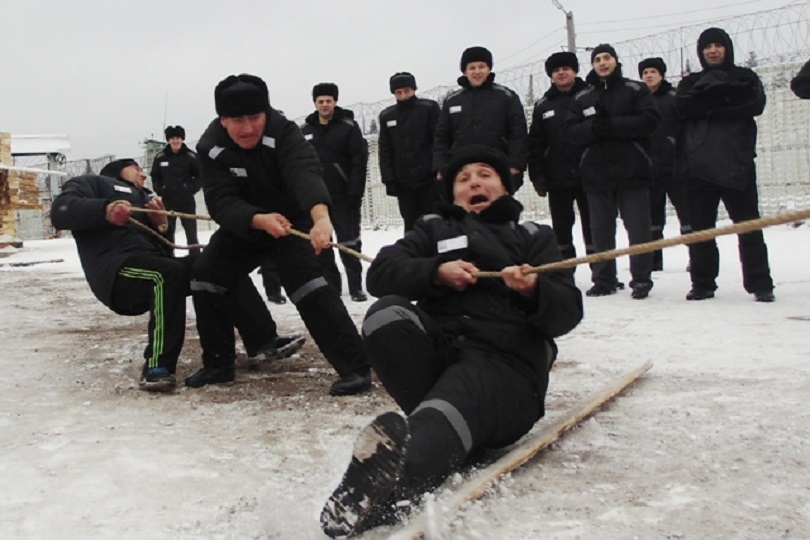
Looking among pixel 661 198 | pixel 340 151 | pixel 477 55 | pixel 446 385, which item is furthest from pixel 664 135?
pixel 446 385

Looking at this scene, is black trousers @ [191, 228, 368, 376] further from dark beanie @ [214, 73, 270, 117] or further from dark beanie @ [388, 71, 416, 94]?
dark beanie @ [388, 71, 416, 94]

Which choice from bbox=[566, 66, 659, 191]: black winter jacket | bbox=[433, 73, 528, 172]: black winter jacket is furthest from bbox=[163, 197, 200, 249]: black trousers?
bbox=[566, 66, 659, 191]: black winter jacket

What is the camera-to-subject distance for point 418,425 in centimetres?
202

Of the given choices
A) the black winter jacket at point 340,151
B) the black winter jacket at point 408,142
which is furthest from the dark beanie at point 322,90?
the black winter jacket at point 408,142

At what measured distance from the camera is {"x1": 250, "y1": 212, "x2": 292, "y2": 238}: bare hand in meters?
3.39

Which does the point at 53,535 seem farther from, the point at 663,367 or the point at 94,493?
the point at 663,367

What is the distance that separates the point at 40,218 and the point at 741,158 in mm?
28829

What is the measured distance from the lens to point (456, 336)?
8.12 ft

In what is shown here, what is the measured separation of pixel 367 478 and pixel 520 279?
0.79 meters

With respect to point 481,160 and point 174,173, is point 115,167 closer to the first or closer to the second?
point 481,160

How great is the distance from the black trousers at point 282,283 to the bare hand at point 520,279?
130 centimetres

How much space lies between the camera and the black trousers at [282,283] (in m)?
3.52

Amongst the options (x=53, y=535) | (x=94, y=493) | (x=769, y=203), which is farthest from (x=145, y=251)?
(x=769, y=203)

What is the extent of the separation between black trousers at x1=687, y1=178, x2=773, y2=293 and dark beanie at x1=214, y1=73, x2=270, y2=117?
10.3 feet
